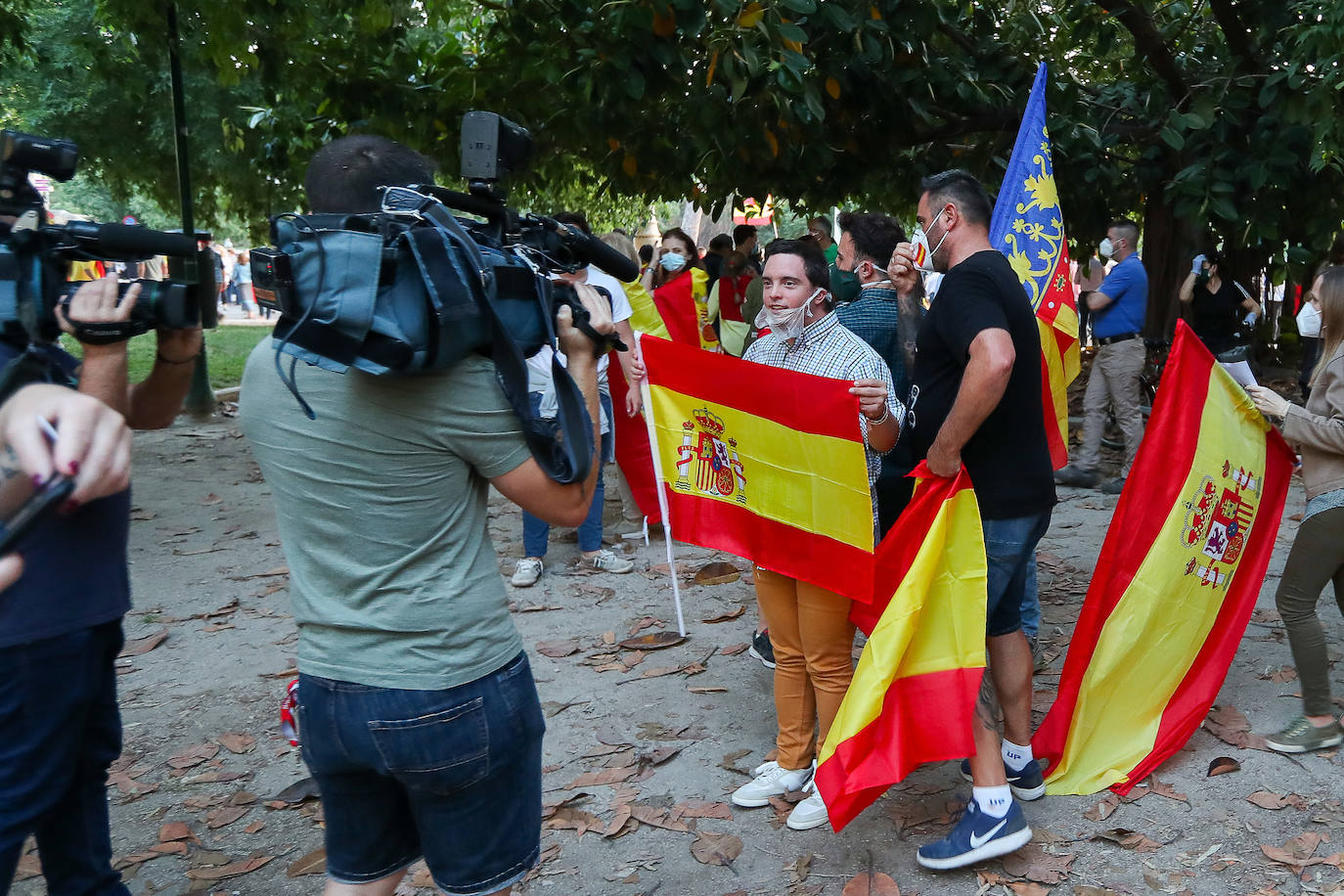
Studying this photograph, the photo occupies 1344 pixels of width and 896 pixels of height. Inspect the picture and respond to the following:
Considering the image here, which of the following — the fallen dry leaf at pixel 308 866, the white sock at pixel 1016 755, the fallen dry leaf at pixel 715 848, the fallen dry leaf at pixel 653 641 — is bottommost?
the fallen dry leaf at pixel 653 641

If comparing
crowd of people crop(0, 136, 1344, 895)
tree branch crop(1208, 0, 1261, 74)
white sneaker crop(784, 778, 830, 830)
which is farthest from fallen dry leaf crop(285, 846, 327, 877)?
tree branch crop(1208, 0, 1261, 74)

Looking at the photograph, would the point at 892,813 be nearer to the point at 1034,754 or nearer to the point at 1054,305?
the point at 1034,754

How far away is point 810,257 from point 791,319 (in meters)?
0.23

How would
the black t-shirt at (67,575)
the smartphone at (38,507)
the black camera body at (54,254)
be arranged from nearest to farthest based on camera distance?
the smartphone at (38,507), the black camera body at (54,254), the black t-shirt at (67,575)

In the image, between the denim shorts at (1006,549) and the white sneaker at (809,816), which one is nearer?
the denim shorts at (1006,549)

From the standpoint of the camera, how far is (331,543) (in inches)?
83.5

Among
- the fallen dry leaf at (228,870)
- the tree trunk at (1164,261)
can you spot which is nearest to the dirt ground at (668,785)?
the fallen dry leaf at (228,870)

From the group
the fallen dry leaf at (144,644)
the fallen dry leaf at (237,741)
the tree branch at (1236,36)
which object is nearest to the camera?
the fallen dry leaf at (237,741)

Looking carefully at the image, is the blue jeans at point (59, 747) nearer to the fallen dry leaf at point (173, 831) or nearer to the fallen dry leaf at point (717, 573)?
the fallen dry leaf at point (173, 831)

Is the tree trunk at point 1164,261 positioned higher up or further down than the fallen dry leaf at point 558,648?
higher up

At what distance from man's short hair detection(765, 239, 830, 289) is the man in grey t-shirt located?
1863mm

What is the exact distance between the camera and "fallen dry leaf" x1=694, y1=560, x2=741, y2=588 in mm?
6684

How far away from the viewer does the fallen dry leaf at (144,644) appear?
5.75 metres

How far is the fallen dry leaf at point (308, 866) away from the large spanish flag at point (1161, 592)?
2.53m
